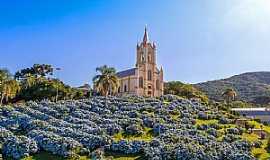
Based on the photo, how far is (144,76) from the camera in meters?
108

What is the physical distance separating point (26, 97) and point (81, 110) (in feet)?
102

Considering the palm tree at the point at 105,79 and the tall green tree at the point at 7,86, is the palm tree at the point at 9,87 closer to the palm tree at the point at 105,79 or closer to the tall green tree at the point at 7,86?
the tall green tree at the point at 7,86

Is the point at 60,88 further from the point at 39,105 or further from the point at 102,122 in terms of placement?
the point at 102,122

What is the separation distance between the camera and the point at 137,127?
56219 mm

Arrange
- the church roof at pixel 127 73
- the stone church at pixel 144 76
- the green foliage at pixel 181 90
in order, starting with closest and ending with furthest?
1. the stone church at pixel 144 76
2. the church roof at pixel 127 73
3. the green foliage at pixel 181 90

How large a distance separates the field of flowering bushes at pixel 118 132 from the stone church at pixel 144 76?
1297 inches

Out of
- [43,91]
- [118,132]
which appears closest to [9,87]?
[43,91]

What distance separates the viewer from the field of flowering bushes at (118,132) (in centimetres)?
4678

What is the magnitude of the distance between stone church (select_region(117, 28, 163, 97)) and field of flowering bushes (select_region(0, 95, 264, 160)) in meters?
33.0

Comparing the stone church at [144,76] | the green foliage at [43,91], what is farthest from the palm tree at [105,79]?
the stone church at [144,76]

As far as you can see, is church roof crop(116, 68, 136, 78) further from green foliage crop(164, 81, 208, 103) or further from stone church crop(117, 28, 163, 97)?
green foliage crop(164, 81, 208, 103)

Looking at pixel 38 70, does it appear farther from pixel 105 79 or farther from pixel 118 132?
pixel 118 132

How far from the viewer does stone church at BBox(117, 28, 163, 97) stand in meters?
107

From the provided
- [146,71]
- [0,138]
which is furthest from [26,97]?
[0,138]
